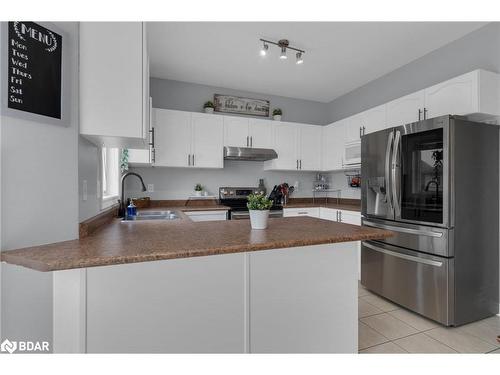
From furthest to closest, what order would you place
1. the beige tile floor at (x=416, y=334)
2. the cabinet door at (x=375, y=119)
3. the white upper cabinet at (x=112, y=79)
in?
the cabinet door at (x=375, y=119)
the beige tile floor at (x=416, y=334)
the white upper cabinet at (x=112, y=79)

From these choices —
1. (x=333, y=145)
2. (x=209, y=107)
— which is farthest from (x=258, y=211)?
(x=333, y=145)

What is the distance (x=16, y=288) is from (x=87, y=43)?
44.6 inches

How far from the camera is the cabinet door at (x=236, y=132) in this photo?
3.66m

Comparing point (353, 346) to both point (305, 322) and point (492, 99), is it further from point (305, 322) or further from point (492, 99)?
point (492, 99)

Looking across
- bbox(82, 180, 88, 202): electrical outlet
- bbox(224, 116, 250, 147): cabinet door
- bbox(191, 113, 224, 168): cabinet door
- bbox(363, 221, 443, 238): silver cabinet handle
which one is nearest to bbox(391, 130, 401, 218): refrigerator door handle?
bbox(363, 221, 443, 238): silver cabinet handle

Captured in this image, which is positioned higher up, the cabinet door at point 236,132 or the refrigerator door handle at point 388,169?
the cabinet door at point 236,132

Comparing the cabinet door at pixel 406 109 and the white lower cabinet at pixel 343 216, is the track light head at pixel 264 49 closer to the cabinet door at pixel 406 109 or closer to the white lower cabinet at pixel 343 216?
the cabinet door at pixel 406 109

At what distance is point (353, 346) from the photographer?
59.4 inches

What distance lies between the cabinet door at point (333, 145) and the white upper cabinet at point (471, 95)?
4.66ft

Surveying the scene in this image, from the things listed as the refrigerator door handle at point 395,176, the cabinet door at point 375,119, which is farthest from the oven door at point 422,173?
the cabinet door at point 375,119

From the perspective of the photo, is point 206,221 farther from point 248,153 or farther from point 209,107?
point 209,107

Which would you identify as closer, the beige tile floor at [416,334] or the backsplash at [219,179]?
the beige tile floor at [416,334]

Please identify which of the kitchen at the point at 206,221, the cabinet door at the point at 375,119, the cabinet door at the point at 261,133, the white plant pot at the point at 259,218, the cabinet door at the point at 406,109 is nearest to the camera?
the kitchen at the point at 206,221

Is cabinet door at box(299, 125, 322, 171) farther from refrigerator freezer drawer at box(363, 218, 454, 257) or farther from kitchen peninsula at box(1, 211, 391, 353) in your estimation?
kitchen peninsula at box(1, 211, 391, 353)
